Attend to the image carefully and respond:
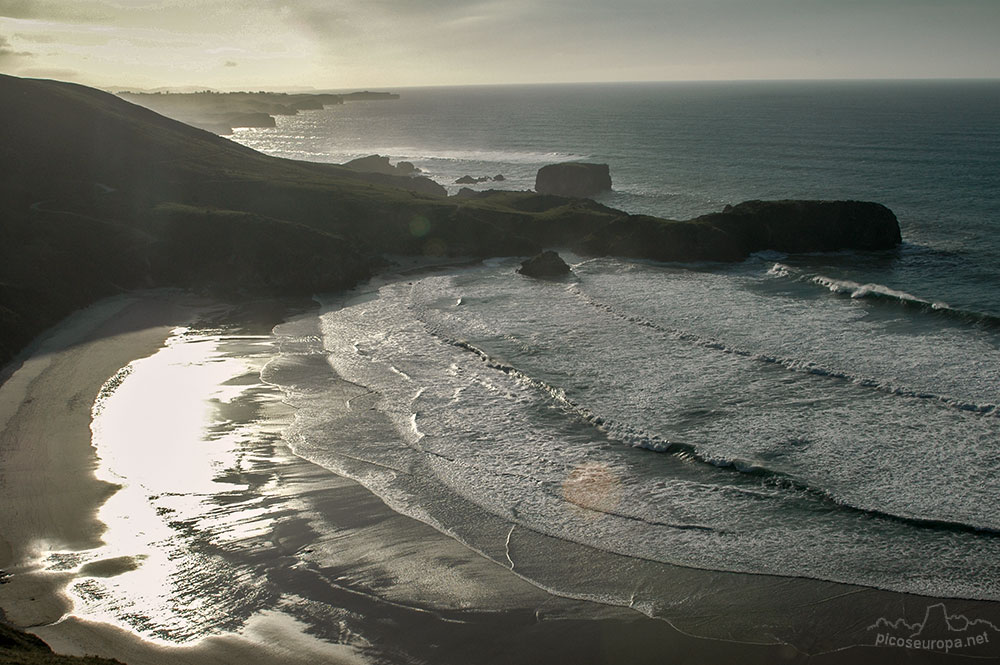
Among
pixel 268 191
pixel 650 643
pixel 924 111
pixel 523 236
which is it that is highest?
pixel 924 111

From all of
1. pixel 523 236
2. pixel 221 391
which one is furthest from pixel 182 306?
pixel 523 236

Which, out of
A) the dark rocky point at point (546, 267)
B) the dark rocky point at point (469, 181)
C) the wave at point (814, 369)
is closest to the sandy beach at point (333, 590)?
the wave at point (814, 369)

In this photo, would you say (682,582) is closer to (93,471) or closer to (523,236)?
(93,471)

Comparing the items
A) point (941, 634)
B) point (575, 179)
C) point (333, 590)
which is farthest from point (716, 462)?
point (575, 179)

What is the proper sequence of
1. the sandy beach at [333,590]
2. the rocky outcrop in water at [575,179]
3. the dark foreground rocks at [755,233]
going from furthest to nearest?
the rocky outcrop in water at [575,179] < the dark foreground rocks at [755,233] < the sandy beach at [333,590]

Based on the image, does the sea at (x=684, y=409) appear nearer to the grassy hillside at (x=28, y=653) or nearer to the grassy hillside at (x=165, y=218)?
the grassy hillside at (x=165, y=218)

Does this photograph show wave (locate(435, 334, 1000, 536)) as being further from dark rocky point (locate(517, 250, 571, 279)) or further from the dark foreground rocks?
the dark foreground rocks
